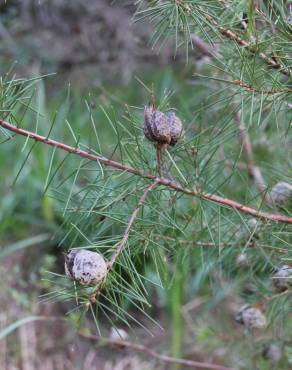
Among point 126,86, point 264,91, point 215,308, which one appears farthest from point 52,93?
point 264,91

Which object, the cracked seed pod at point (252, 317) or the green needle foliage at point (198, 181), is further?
the cracked seed pod at point (252, 317)

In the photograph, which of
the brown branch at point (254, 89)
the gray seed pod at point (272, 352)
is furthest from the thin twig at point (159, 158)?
the gray seed pod at point (272, 352)

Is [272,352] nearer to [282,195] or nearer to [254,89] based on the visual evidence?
[282,195]

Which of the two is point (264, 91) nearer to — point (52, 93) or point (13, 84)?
point (13, 84)

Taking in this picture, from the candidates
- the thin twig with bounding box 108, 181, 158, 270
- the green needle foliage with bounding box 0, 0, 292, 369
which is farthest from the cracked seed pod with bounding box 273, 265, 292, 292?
the thin twig with bounding box 108, 181, 158, 270

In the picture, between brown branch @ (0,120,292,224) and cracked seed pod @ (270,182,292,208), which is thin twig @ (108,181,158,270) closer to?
brown branch @ (0,120,292,224)

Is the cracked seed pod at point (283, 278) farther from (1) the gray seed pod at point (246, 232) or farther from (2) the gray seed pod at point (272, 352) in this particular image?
(2) the gray seed pod at point (272, 352)

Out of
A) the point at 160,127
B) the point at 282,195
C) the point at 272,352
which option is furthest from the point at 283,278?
the point at 272,352
